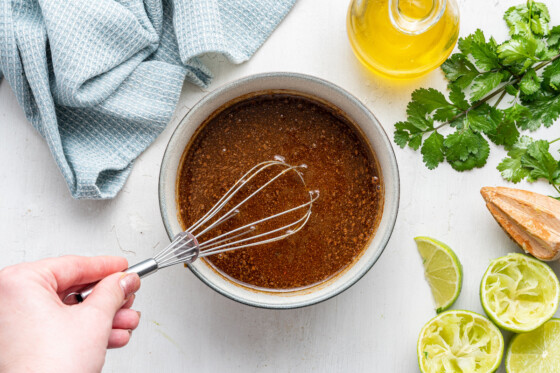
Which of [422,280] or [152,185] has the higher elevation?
[422,280]

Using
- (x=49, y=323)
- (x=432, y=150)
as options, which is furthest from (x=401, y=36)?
(x=49, y=323)

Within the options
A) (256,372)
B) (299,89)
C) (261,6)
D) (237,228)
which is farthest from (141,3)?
(256,372)

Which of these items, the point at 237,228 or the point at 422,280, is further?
the point at 422,280

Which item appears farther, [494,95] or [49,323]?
[494,95]

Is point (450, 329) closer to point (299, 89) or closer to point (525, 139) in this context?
point (525, 139)

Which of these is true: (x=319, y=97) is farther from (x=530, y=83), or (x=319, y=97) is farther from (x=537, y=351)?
(x=537, y=351)

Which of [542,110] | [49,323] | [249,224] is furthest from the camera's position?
[542,110]

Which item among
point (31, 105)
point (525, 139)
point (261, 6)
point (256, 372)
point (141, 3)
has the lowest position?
point (256, 372)
